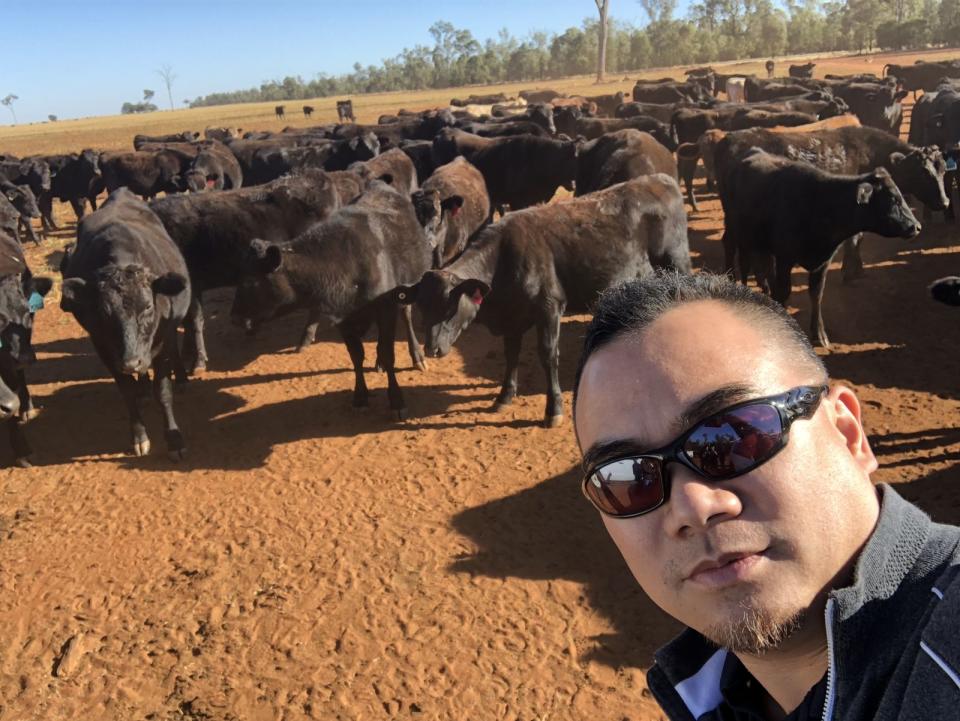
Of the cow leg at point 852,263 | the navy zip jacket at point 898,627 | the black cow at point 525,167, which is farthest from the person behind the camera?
the black cow at point 525,167

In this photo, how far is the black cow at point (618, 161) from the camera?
11.8 metres

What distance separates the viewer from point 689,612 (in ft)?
4.31

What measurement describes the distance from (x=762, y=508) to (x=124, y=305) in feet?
19.2

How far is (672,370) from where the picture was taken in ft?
4.50

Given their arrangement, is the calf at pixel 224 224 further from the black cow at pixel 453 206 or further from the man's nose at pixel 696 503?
the man's nose at pixel 696 503

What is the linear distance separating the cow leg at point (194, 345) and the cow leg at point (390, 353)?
8.69 ft

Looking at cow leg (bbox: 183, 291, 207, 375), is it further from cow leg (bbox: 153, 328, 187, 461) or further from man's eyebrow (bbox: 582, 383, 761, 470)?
man's eyebrow (bbox: 582, 383, 761, 470)

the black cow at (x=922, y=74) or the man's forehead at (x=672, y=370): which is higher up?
the black cow at (x=922, y=74)

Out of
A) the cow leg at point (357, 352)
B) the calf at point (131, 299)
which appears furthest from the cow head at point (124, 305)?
the cow leg at point (357, 352)

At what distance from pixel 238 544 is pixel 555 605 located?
246cm

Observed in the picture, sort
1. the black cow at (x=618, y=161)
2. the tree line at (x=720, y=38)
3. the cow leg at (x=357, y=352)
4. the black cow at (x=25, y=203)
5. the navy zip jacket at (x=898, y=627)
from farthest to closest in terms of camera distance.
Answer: the tree line at (x=720, y=38) → the black cow at (x=25, y=203) → the black cow at (x=618, y=161) → the cow leg at (x=357, y=352) → the navy zip jacket at (x=898, y=627)

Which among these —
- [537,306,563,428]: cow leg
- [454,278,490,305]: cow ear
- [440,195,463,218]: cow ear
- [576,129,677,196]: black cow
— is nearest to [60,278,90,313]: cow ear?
[454,278,490,305]: cow ear

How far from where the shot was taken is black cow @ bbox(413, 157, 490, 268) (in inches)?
361

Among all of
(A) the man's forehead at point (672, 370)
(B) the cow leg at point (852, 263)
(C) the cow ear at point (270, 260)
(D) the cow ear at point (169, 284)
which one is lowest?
(B) the cow leg at point (852, 263)
